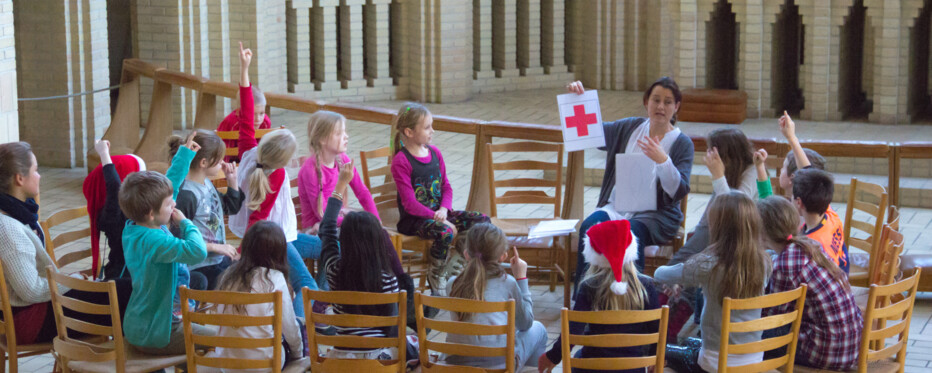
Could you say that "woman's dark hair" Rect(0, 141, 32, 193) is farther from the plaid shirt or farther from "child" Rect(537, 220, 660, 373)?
the plaid shirt

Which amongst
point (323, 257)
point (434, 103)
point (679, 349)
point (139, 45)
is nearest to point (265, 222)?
point (323, 257)

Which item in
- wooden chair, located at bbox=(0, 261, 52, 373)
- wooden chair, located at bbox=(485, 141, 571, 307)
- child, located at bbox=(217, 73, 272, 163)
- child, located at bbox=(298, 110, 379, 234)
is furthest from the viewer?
child, located at bbox=(217, 73, 272, 163)

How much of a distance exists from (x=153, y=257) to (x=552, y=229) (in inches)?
81.6

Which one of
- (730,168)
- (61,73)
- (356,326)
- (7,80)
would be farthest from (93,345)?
(61,73)

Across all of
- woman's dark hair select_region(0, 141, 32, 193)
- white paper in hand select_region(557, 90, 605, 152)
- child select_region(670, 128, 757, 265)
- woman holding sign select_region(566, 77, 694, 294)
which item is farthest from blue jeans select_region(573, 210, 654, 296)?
woman's dark hair select_region(0, 141, 32, 193)

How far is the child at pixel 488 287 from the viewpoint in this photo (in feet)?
16.8

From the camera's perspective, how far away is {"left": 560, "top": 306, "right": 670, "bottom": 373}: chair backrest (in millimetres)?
4781

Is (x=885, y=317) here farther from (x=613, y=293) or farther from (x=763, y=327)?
(x=613, y=293)

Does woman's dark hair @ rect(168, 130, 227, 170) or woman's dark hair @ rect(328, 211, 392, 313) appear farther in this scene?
woman's dark hair @ rect(168, 130, 227, 170)

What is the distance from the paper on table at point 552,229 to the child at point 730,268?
117cm

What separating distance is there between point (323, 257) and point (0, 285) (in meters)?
1.47

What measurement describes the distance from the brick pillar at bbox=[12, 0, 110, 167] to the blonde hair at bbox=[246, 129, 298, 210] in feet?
18.7

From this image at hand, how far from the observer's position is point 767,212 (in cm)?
527

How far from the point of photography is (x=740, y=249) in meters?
5.06
